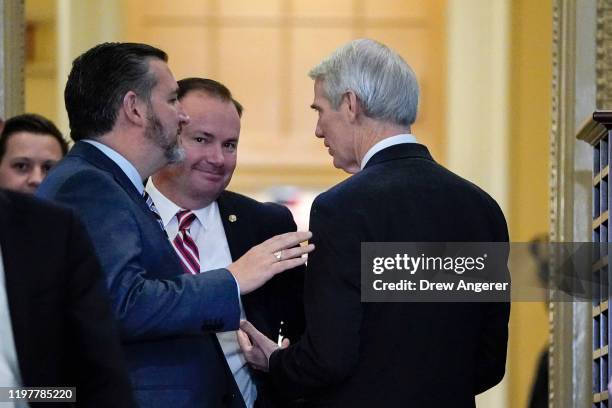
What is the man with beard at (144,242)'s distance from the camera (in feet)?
11.9

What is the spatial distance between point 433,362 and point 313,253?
1.34 ft

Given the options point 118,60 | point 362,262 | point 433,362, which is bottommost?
point 433,362

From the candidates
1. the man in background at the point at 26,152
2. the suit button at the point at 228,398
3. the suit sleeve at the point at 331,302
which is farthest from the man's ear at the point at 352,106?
the man in background at the point at 26,152

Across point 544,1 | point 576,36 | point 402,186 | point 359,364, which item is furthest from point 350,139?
point 544,1

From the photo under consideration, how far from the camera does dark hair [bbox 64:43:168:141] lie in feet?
12.6

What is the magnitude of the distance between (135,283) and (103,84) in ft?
1.98

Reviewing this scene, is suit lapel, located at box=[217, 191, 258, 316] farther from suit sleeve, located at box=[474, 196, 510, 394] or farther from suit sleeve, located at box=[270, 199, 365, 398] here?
suit sleeve, located at box=[474, 196, 510, 394]

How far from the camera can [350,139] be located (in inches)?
151

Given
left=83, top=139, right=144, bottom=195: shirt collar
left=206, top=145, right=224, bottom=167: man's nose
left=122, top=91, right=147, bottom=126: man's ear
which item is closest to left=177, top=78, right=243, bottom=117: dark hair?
left=206, top=145, right=224, bottom=167: man's nose

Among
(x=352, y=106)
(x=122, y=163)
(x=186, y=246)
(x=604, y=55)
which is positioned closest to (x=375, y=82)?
(x=352, y=106)

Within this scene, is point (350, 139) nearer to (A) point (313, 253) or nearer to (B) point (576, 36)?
(A) point (313, 253)

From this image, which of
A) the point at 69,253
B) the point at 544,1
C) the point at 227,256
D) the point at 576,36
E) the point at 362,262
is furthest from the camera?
the point at 544,1

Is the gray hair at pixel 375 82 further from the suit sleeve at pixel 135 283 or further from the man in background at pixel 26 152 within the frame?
the man in background at pixel 26 152

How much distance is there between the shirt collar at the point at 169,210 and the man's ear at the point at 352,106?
68 cm
